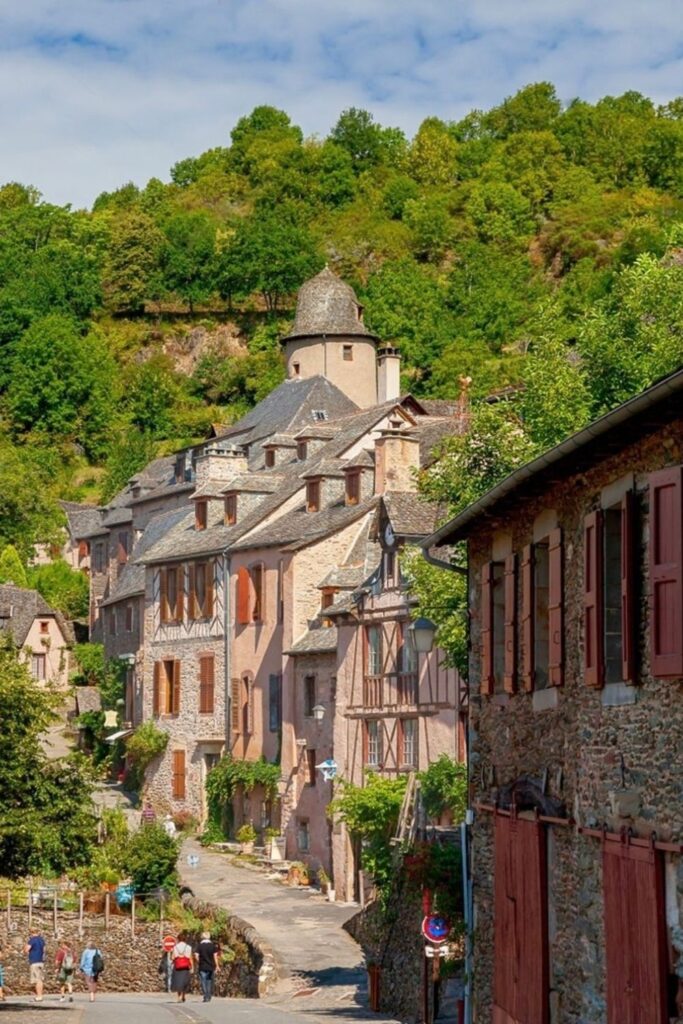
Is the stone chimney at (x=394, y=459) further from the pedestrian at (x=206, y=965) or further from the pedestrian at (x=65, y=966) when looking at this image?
the pedestrian at (x=206, y=965)

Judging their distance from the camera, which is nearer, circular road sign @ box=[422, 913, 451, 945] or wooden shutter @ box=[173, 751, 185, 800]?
circular road sign @ box=[422, 913, 451, 945]

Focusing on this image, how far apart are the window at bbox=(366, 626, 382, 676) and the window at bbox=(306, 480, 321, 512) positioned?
28.3 feet

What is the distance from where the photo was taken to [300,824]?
4747cm

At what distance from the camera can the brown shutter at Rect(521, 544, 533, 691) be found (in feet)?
64.0

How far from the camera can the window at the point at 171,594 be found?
56.9m

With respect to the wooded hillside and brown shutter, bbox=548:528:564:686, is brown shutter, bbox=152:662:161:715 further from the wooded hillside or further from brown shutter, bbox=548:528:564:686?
brown shutter, bbox=548:528:564:686

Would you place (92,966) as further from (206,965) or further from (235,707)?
(235,707)

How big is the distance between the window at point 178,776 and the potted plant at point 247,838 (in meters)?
4.90

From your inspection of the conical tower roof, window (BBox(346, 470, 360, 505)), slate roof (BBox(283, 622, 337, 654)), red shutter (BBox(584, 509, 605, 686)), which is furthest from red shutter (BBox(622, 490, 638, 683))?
the conical tower roof

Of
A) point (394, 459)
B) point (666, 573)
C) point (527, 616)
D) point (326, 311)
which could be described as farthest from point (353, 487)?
point (666, 573)

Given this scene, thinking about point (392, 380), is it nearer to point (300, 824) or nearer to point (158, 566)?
point (158, 566)

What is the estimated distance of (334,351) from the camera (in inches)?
3012

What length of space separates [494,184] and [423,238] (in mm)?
10451

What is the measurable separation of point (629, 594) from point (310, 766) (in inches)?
1290
